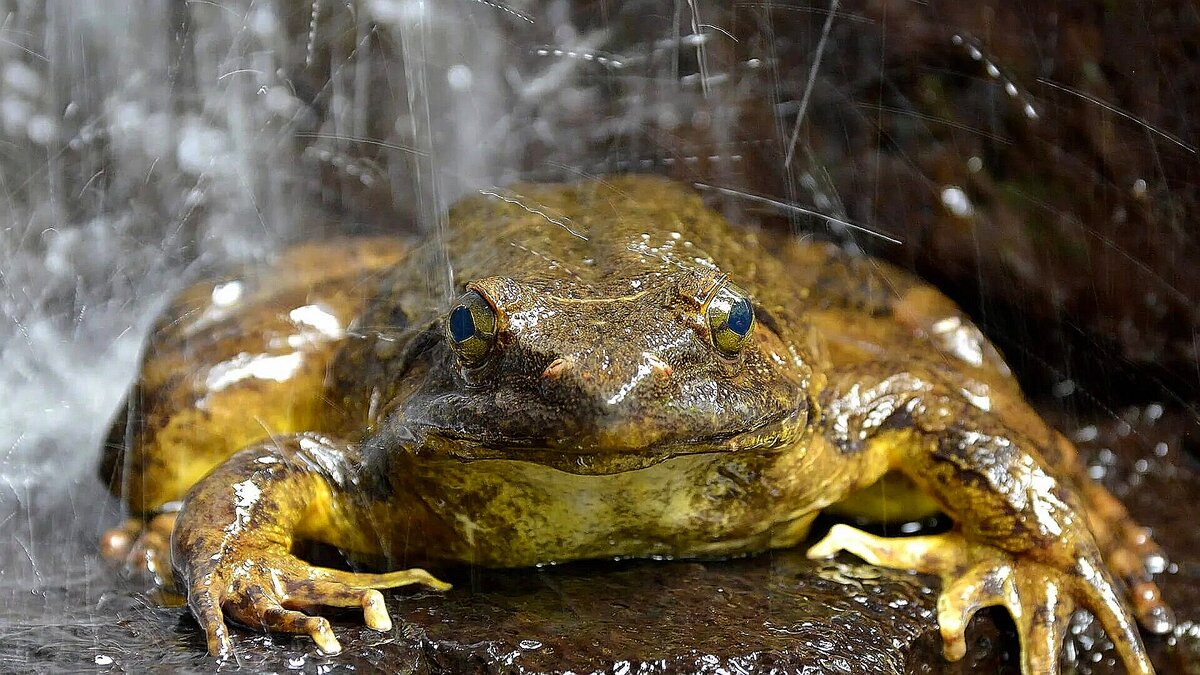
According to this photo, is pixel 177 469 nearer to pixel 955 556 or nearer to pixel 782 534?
pixel 782 534

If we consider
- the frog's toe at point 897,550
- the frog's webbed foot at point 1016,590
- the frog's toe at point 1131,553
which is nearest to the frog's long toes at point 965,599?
the frog's webbed foot at point 1016,590

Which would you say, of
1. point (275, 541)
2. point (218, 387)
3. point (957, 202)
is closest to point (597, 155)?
point (957, 202)

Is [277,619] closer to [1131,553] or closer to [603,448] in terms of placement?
[603,448]

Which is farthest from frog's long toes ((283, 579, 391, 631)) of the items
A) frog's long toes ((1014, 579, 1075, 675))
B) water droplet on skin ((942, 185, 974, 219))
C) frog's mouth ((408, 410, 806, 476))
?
water droplet on skin ((942, 185, 974, 219))

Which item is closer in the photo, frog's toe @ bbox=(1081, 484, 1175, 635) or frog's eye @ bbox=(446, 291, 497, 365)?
frog's eye @ bbox=(446, 291, 497, 365)

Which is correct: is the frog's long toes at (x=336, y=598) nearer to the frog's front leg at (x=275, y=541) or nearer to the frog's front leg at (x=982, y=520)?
the frog's front leg at (x=275, y=541)

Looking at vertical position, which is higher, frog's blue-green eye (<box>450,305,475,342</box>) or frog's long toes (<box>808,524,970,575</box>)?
frog's blue-green eye (<box>450,305,475,342</box>)

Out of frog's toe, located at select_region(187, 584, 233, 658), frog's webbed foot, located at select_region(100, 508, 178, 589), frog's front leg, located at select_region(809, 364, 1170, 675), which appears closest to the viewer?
frog's toe, located at select_region(187, 584, 233, 658)

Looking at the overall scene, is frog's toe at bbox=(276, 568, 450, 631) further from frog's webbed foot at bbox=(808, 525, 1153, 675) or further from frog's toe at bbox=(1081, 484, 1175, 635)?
frog's toe at bbox=(1081, 484, 1175, 635)

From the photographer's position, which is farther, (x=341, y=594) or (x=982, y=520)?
(x=982, y=520)
